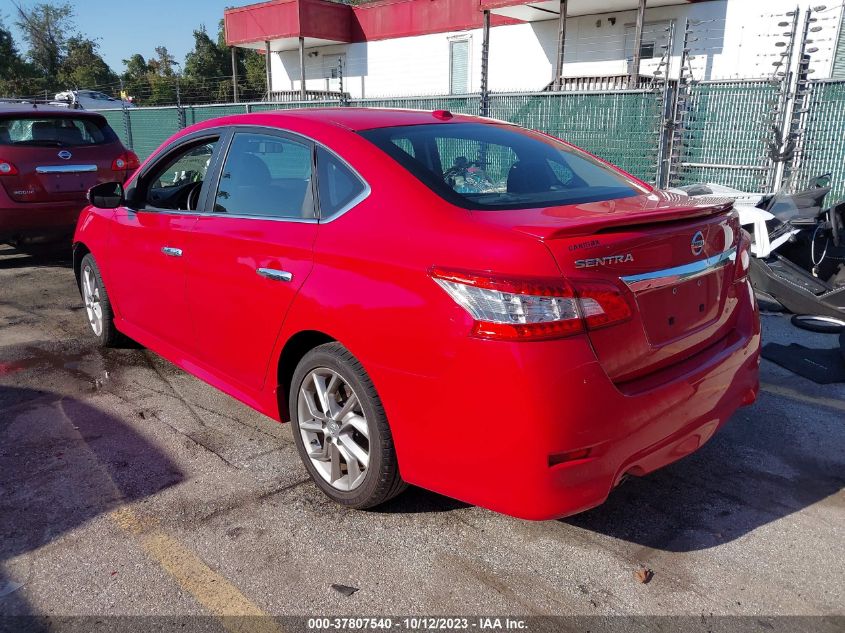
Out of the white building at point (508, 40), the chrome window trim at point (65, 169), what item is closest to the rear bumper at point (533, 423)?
the chrome window trim at point (65, 169)

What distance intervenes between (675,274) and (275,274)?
1651 mm

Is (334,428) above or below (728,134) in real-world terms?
below

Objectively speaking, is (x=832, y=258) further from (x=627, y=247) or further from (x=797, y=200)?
(x=627, y=247)

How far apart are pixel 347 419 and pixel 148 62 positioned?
2819 inches

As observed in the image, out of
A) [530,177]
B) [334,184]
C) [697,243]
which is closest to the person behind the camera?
[697,243]

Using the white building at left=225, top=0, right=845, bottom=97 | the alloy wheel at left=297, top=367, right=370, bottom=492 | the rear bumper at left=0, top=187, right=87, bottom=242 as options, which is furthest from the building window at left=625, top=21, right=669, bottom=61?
the alloy wheel at left=297, top=367, right=370, bottom=492

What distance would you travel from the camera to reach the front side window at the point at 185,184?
3.76 metres

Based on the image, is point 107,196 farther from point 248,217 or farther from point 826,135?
point 826,135

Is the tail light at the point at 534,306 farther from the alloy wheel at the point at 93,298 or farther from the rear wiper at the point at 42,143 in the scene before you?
the rear wiper at the point at 42,143

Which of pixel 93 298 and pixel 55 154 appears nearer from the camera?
pixel 93 298

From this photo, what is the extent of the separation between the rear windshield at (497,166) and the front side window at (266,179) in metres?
0.37

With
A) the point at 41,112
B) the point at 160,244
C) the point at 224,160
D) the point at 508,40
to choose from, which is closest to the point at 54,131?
the point at 41,112

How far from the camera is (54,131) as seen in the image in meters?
7.86

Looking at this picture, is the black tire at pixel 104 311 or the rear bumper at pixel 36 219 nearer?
the black tire at pixel 104 311
